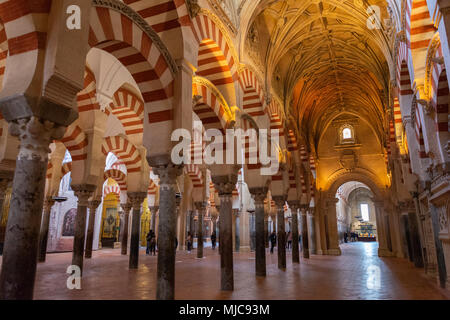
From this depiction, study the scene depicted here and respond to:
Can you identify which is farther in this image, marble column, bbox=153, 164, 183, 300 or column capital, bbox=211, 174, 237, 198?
column capital, bbox=211, 174, 237, 198

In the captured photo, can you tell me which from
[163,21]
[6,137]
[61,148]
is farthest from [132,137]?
[163,21]

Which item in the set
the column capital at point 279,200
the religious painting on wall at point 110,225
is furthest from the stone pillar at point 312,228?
the religious painting on wall at point 110,225

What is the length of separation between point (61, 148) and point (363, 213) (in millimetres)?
32385

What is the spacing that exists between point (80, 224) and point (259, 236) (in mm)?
3994

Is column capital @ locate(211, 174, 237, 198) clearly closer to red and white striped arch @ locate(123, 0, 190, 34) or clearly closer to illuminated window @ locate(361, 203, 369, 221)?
red and white striped arch @ locate(123, 0, 190, 34)

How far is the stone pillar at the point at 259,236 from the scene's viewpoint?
682 centimetres

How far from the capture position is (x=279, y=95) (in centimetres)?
1077

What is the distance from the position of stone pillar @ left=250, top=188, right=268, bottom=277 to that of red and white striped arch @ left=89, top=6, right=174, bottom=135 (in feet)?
12.9

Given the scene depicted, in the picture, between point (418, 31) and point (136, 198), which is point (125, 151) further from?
point (418, 31)

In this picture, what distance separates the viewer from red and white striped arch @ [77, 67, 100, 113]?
6812 millimetres

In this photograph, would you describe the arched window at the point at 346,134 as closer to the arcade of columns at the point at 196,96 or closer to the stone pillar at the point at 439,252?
the arcade of columns at the point at 196,96

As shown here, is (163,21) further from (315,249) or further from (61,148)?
(315,249)

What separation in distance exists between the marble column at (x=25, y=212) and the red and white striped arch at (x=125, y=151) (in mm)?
6925

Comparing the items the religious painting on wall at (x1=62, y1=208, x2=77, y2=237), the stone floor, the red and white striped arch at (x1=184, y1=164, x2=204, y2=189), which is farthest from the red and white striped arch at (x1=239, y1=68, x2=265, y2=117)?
the religious painting on wall at (x1=62, y1=208, x2=77, y2=237)
